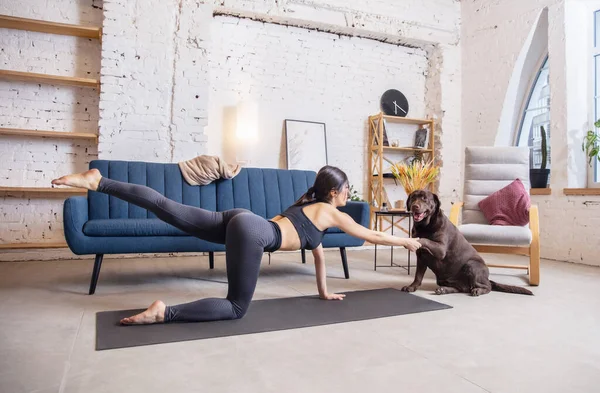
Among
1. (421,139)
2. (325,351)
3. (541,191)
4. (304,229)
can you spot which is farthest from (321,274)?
(421,139)

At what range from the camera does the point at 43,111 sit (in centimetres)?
414

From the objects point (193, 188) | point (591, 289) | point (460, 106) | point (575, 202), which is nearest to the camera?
point (591, 289)

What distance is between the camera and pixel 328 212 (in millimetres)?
2166

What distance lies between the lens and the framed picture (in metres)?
5.00

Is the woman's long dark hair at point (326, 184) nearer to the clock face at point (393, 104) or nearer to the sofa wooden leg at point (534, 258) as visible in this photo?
the sofa wooden leg at point (534, 258)

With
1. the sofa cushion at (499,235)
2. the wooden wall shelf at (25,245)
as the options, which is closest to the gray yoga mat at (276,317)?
the sofa cushion at (499,235)

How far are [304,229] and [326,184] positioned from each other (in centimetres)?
26

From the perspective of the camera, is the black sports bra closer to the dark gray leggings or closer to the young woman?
the young woman

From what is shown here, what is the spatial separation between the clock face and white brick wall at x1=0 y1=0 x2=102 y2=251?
3.42 metres

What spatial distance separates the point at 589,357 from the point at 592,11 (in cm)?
434

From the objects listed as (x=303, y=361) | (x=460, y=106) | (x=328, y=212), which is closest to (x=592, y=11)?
(x=460, y=106)

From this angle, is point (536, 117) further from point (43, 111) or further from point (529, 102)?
point (43, 111)

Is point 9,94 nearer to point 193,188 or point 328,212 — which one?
point 193,188

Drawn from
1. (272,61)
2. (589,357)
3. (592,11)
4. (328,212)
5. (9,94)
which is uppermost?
(592,11)
